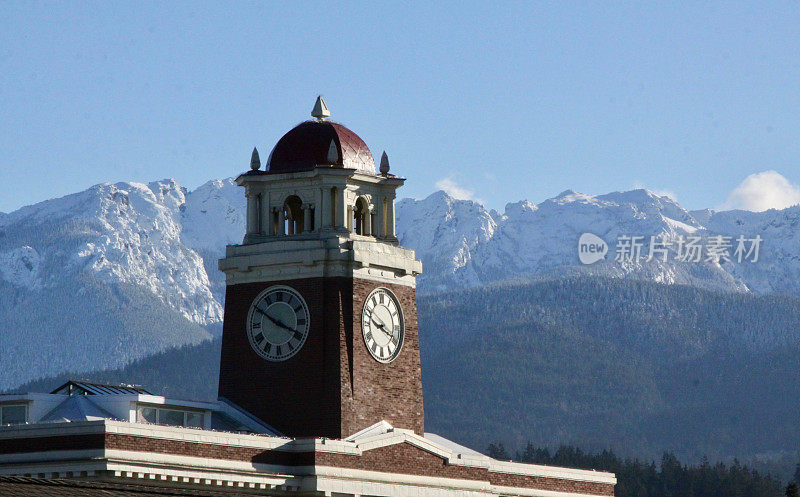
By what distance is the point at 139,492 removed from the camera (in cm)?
7362

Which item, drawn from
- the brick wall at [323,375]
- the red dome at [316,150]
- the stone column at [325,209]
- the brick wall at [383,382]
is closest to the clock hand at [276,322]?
the brick wall at [323,375]

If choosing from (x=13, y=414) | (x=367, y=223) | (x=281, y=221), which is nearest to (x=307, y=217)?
(x=281, y=221)

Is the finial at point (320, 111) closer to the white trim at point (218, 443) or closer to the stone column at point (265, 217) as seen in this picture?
the stone column at point (265, 217)

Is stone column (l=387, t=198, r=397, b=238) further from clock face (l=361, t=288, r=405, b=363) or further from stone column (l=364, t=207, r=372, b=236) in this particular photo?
clock face (l=361, t=288, r=405, b=363)

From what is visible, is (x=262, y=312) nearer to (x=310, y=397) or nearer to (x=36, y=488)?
(x=310, y=397)

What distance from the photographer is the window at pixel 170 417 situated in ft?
292

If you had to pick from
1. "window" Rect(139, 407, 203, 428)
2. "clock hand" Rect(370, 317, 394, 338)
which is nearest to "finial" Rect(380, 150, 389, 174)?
"clock hand" Rect(370, 317, 394, 338)

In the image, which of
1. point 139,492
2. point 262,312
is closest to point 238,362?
point 262,312

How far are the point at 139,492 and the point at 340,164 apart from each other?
2709 centimetres

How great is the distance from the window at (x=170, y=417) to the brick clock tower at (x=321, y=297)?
3769mm

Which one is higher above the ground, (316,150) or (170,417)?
(316,150)

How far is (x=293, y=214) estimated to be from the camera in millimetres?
98625

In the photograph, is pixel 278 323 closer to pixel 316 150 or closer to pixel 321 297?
pixel 321 297

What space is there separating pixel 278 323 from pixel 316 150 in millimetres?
8731
